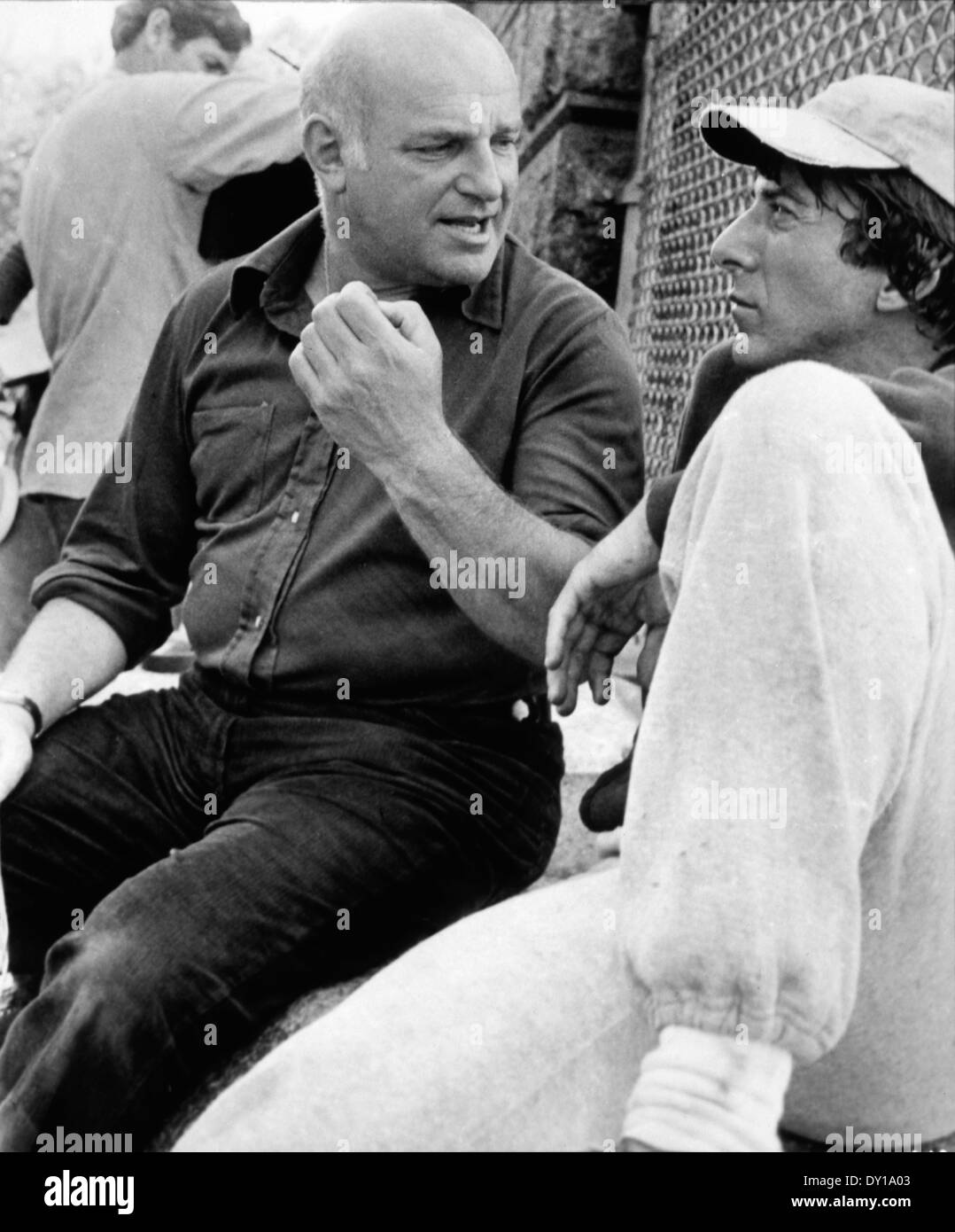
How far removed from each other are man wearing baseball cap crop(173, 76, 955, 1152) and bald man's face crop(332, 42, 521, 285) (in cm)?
47

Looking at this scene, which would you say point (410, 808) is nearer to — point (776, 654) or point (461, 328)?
point (461, 328)

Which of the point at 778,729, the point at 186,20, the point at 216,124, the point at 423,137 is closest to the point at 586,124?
the point at 186,20

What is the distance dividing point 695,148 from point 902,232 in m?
3.02

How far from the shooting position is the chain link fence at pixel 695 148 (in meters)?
3.66

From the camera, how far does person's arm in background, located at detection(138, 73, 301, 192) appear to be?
3.41 meters

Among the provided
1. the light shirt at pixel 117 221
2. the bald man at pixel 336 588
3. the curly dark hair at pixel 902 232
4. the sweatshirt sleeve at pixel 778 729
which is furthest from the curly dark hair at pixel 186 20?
the sweatshirt sleeve at pixel 778 729

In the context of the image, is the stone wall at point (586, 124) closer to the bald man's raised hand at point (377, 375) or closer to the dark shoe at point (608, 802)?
the bald man's raised hand at point (377, 375)

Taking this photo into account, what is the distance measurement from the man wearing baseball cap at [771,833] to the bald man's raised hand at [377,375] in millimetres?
317

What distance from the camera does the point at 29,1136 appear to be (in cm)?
168

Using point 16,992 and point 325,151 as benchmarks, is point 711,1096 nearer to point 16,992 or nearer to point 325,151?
point 16,992

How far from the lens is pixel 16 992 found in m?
2.27

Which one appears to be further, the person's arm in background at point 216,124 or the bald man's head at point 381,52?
the person's arm in background at point 216,124
